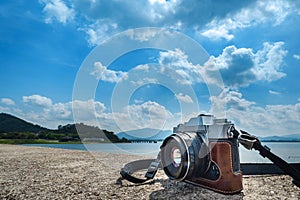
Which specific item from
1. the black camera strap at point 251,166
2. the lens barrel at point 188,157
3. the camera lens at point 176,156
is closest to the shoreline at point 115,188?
the black camera strap at point 251,166

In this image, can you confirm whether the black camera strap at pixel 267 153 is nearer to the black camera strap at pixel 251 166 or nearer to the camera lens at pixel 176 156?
the black camera strap at pixel 251 166

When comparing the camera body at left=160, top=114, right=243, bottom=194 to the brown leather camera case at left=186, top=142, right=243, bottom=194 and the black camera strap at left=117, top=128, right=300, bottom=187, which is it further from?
the black camera strap at left=117, top=128, right=300, bottom=187

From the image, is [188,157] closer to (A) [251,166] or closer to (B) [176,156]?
(B) [176,156]

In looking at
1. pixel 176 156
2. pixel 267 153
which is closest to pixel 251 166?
pixel 267 153

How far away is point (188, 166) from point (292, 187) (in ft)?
7.16

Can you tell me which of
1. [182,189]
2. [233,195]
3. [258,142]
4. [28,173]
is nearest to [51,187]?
[28,173]

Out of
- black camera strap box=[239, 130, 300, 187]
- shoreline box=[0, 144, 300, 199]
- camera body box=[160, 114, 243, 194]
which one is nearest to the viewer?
black camera strap box=[239, 130, 300, 187]

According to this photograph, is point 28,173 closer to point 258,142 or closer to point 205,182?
point 205,182

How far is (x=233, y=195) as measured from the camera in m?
4.13

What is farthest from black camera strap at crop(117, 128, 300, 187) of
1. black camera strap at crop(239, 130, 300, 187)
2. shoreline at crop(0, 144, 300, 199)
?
shoreline at crop(0, 144, 300, 199)

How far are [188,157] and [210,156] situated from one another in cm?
38

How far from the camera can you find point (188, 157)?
388cm

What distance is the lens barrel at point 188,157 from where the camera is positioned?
154 inches

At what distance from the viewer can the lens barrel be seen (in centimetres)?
392
